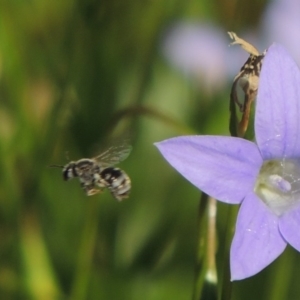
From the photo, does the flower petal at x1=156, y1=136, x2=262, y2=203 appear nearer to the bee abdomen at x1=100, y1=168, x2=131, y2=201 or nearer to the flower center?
the flower center

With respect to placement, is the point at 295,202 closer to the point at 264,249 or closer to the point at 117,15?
the point at 264,249

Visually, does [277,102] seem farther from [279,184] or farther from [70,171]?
[70,171]

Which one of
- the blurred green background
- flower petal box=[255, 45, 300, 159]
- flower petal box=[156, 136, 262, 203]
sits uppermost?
flower petal box=[255, 45, 300, 159]

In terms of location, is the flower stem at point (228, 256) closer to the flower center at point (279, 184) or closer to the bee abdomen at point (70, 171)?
the flower center at point (279, 184)

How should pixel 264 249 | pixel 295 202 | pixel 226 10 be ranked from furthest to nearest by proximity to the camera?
pixel 226 10
pixel 295 202
pixel 264 249

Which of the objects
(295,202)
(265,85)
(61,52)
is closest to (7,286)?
(61,52)

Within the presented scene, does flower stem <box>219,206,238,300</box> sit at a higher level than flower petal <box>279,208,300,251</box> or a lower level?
lower

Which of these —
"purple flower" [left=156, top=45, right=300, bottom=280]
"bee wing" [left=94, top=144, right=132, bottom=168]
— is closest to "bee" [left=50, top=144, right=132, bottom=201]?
"bee wing" [left=94, top=144, right=132, bottom=168]

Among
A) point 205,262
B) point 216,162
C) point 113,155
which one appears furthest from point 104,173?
point 216,162
